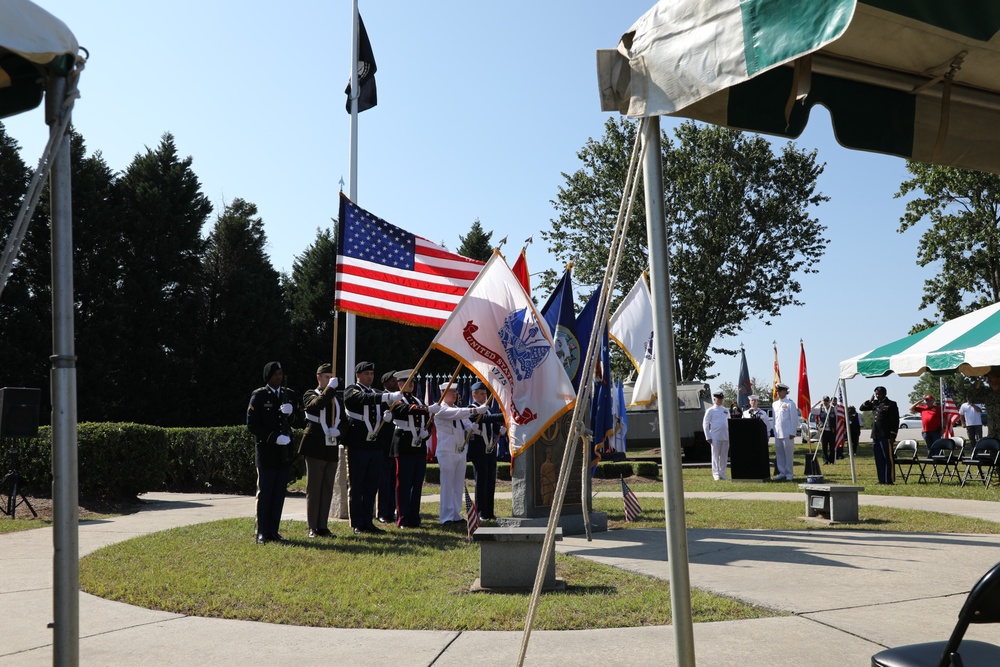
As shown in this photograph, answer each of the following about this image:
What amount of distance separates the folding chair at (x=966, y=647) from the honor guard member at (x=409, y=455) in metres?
8.85

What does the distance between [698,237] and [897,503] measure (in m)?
22.7

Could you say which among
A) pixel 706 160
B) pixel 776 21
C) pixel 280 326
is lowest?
pixel 776 21

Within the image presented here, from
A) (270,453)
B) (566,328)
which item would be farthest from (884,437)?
(270,453)

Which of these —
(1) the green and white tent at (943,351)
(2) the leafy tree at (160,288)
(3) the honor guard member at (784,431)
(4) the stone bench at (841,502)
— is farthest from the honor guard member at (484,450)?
(2) the leafy tree at (160,288)

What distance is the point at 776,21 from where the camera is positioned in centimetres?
304

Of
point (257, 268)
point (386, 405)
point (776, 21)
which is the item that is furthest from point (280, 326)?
point (776, 21)

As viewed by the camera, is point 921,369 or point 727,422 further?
point 727,422

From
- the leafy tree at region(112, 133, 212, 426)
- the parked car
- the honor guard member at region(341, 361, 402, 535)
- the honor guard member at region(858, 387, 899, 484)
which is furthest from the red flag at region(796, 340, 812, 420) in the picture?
the leafy tree at region(112, 133, 212, 426)

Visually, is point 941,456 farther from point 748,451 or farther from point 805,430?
point 805,430

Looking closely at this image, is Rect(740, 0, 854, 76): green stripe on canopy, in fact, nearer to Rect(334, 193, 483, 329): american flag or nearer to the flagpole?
Rect(334, 193, 483, 329): american flag

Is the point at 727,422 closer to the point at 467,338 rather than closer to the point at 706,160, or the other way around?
the point at 467,338

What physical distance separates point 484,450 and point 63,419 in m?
9.07

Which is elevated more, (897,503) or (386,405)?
(386,405)

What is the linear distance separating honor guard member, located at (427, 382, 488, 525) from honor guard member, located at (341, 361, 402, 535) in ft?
4.00
